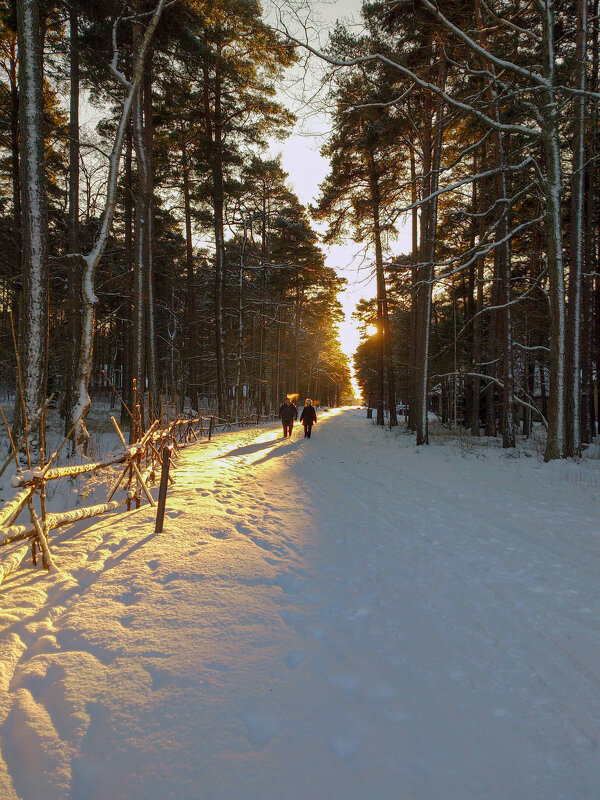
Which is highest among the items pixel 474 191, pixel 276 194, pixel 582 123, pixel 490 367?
pixel 276 194

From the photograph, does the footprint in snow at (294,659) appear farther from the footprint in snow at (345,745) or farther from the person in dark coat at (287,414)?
the person in dark coat at (287,414)

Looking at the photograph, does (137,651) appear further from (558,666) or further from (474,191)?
(474,191)

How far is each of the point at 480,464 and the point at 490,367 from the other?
37.2 feet

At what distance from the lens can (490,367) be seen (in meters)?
19.4

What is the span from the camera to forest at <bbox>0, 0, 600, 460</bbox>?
828cm

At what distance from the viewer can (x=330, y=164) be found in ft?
57.5

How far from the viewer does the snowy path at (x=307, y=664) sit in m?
1.73

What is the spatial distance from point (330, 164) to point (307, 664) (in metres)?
19.6

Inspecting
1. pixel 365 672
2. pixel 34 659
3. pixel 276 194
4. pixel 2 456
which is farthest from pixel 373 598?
pixel 276 194

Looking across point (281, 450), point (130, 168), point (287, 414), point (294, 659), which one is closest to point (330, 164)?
point (130, 168)

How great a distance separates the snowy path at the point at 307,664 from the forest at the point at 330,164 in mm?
1937

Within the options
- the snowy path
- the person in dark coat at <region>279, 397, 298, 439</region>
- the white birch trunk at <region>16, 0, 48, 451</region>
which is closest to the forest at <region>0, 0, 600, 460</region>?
the white birch trunk at <region>16, 0, 48, 451</region>

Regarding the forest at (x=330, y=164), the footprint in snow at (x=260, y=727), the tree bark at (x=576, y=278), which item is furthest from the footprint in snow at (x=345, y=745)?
the tree bark at (x=576, y=278)

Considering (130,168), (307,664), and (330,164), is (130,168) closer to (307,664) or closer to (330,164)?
(330,164)
